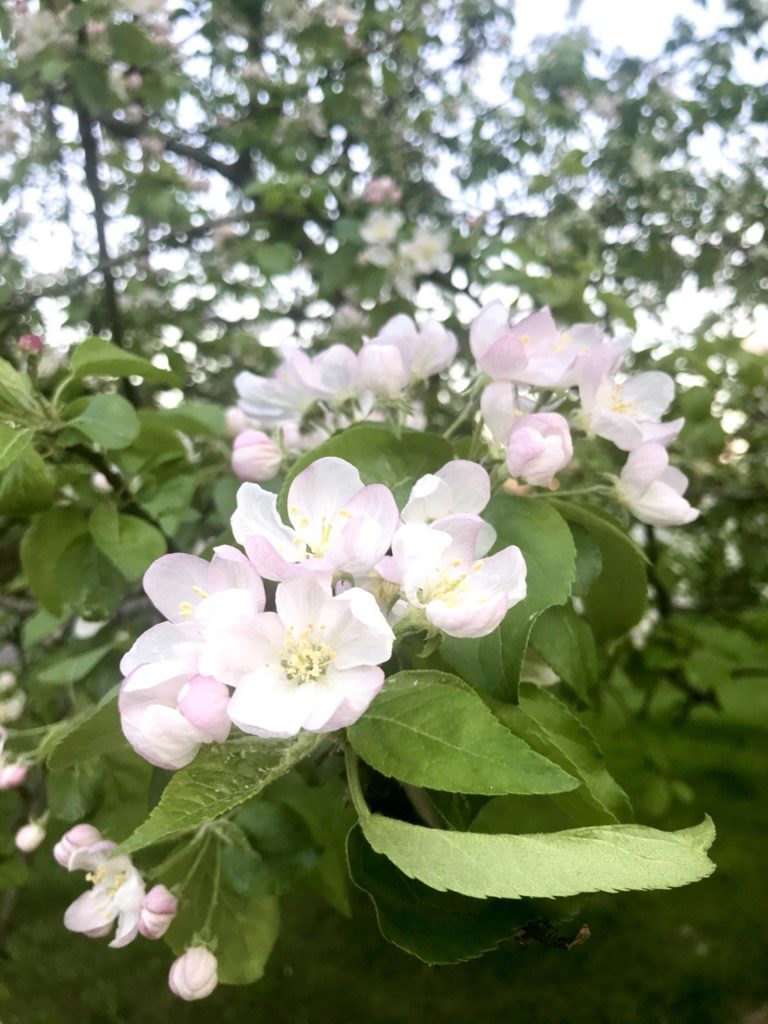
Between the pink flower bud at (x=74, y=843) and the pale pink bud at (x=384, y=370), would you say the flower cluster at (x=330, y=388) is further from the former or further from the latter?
the pink flower bud at (x=74, y=843)

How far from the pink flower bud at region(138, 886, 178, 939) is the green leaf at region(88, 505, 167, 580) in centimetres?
35

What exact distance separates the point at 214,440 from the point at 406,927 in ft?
2.82

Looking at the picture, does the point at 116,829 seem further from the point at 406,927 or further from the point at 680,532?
the point at 680,532

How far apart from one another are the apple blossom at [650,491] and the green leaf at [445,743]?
38cm

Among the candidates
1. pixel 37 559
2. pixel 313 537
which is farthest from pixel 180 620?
pixel 37 559

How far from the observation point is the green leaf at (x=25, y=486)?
2.81 feet

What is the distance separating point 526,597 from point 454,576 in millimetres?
106

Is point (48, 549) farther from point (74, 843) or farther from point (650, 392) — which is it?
point (650, 392)

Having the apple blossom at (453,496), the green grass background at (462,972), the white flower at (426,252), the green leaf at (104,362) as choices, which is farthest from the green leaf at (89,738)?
the white flower at (426,252)

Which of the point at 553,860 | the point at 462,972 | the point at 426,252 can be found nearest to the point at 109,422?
the point at 553,860

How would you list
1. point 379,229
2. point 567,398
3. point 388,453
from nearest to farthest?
1. point 388,453
2. point 567,398
3. point 379,229

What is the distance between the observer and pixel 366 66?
292 centimetres

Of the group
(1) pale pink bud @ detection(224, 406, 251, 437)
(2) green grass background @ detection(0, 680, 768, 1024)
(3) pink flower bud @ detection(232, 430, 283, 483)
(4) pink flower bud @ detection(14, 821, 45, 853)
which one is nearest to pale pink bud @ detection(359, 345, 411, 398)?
(3) pink flower bud @ detection(232, 430, 283, 483)

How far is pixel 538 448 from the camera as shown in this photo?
76 centimetres
